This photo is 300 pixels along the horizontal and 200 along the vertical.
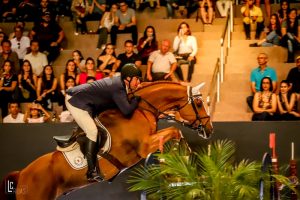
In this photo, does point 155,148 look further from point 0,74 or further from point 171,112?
point 0,74

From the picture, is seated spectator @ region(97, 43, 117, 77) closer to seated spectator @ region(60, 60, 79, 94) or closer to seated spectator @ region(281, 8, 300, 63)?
seated spectator @ region(60, 60, 79, 94)

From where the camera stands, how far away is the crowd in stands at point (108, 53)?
48.1 feet

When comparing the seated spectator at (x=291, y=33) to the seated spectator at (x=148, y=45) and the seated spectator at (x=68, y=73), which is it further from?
the seated spectator at (x=68, y=73)

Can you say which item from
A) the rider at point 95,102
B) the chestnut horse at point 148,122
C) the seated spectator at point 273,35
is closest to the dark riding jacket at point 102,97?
the rider at point 95,102

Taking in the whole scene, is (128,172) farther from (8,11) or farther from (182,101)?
(8,11)

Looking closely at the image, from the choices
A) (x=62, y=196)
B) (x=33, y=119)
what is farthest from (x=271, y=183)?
(x=33, y=119)

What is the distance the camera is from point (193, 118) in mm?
12047

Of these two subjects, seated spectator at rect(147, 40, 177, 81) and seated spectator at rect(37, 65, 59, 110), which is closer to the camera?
seated spectator at rect(147, 40, 177, 81)

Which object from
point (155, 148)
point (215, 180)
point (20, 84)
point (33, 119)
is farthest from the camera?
point (20, 84)

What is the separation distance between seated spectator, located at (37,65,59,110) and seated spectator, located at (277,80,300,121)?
3912 millimetres

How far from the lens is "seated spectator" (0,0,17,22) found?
61.6 ft

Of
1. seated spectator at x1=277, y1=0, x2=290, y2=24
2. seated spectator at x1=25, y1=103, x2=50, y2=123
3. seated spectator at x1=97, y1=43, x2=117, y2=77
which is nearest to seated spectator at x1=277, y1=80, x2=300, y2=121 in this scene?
seated spectator at x1=277, y1=0, x2=290, y2=24

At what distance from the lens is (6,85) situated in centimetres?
1594

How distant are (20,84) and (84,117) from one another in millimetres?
4391
